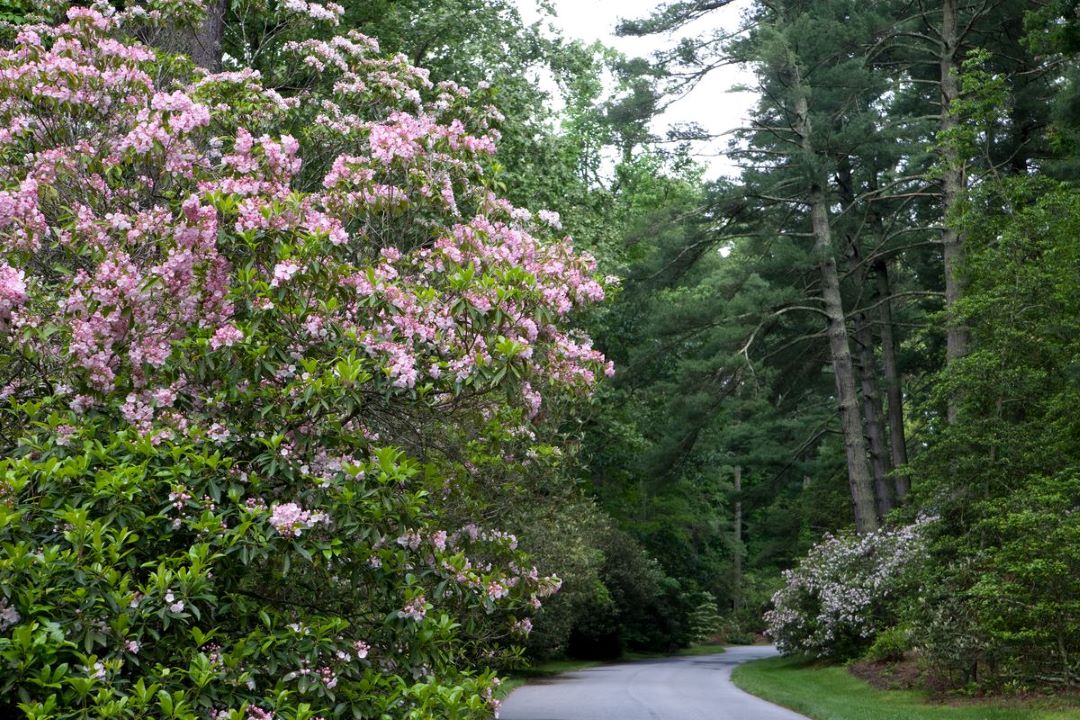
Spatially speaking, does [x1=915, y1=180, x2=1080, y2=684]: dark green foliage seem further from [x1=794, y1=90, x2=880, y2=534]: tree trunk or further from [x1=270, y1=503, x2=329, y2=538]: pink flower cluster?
[x1=270, y1=503, x2=329, y2=538]: pink flower cluster

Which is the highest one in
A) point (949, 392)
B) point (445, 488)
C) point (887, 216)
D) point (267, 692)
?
point (887, 216)

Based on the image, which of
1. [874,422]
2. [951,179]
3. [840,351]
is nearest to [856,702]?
[840,351]

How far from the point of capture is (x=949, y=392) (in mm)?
17281

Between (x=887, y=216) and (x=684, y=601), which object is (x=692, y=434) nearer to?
(x=887, y=216)

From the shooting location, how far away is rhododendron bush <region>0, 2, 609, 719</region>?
4516 millimetres

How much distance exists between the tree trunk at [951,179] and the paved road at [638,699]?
6525 mm

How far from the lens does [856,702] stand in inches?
683

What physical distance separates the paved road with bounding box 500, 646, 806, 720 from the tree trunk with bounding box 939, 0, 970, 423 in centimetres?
653

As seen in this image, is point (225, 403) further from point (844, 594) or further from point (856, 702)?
point (844, 594)

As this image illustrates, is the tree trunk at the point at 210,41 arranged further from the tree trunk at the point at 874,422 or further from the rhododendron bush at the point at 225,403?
the tree trunk at the point at 874,422

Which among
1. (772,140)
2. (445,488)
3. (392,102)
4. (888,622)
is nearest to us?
(445,488)

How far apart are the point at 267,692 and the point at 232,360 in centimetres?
160

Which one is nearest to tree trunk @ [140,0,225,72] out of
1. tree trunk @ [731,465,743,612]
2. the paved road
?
the paved road

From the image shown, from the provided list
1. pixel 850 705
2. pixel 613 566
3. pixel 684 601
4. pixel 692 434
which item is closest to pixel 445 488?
pixel 850 705
